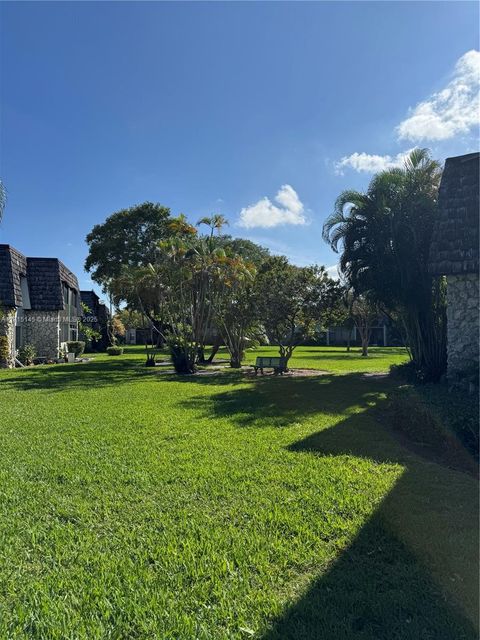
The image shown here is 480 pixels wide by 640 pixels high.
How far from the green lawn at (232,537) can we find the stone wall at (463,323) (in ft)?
12.9

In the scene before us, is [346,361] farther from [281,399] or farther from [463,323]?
[463,323]

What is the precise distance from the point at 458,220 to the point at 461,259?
46.0 inches

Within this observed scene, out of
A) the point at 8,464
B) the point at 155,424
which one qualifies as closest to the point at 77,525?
the point at 8,464

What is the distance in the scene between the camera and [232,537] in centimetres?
368

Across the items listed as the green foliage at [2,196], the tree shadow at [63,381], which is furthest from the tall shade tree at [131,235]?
the green foliage at [2,196]

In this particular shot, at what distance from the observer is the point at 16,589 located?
298 cm

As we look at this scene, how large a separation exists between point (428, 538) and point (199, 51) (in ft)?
41.8

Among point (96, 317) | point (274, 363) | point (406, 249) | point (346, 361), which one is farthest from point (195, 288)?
point (96, 317)

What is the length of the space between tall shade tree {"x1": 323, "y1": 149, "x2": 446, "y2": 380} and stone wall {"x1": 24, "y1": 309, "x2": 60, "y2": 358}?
19.6m

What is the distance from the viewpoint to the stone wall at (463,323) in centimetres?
1005

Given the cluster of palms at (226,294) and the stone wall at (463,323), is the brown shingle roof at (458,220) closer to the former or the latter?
the stone wall at (463,323)

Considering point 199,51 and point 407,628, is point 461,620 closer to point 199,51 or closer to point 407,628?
point 407,628

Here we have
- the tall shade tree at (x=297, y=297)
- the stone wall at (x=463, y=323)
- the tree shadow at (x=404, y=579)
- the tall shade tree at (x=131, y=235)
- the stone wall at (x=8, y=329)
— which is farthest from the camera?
the tall shade tree at (x=131, y=235)

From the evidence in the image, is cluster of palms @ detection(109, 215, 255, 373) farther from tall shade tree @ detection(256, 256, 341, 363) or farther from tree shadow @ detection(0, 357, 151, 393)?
tree shadow @ detection(0, 357, 151, 393)
